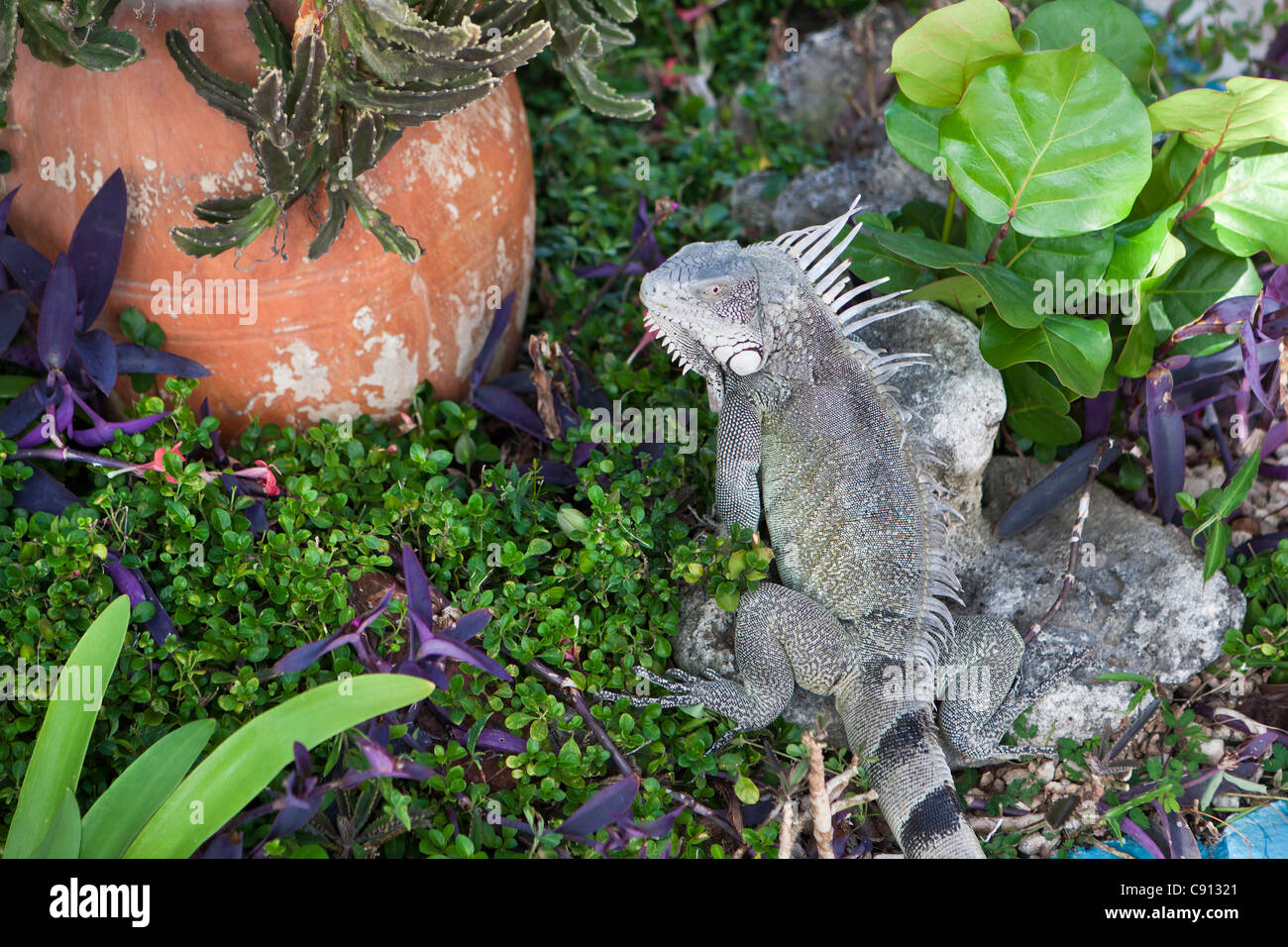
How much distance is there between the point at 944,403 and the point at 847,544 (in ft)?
1.80

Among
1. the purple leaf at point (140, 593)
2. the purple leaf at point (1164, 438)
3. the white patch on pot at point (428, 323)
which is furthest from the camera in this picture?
the white patch on pot at point (428, 323)

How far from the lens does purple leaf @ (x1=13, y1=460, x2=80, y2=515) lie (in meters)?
2.66

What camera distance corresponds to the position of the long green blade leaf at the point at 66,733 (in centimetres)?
203

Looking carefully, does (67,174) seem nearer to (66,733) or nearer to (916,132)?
(66,733)

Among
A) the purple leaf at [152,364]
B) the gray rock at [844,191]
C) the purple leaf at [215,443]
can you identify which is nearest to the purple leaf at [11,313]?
the purple leaf at [152,364]

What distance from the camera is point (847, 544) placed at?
2799 millimetres

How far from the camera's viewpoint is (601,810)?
7.13 ft

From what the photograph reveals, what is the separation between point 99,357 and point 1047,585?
290 cm

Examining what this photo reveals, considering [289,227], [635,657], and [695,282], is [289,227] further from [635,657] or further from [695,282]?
[635,657]

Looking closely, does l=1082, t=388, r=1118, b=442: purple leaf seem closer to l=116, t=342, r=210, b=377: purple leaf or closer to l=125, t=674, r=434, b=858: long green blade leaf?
l=125, t=674, r=434, b=858: long green blade leaf

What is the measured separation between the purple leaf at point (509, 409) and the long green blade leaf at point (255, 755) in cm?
122

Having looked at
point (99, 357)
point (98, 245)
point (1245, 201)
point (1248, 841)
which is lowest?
point (1248, 841)

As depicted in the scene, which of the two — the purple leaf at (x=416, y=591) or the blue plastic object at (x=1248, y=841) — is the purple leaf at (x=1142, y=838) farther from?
the purple leaf at (x=416, y=591)

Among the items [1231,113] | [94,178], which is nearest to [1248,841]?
[1231,113]
